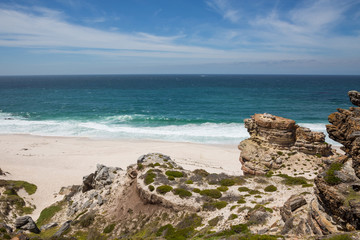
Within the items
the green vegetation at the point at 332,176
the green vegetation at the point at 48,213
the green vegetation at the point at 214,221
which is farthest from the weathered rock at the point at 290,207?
the green vegetation at the point at 48,213

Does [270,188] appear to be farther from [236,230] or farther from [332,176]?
[332,176]

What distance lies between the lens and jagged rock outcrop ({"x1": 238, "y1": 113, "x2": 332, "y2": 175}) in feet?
86.7

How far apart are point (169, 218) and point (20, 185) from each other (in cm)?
2382

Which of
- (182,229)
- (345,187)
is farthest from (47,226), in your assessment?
(345,187)

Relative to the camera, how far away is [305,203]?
548 inches

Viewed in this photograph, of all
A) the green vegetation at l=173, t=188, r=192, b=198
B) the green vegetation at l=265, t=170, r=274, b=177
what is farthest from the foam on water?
the green vegetation at l=173, t=188, r=192, b=198

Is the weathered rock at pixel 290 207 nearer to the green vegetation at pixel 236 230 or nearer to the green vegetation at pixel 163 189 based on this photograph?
the green vegetation at pixel 236 230

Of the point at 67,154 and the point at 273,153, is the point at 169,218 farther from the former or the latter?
the point at 67,154

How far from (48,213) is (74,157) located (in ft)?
55.3

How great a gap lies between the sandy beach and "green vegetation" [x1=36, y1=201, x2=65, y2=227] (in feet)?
3.13

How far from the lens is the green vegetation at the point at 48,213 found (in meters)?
24.6

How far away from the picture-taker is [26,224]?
22125 mm

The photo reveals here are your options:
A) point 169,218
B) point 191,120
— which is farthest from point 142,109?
point 169,218

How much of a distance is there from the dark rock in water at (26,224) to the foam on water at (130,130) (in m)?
33.0
